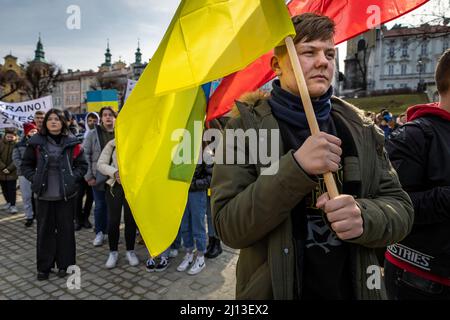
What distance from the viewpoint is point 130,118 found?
176 cm

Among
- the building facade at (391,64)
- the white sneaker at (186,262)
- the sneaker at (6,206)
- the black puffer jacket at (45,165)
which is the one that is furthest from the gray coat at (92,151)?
the building facade at (391,64)

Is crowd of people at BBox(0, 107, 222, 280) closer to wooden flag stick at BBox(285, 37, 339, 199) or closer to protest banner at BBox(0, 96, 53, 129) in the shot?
wooden flag stick at BBox(285, 37, 339, 199)

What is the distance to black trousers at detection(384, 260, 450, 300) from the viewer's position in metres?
1.91

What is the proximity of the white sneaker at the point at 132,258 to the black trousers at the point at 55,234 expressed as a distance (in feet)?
2.50

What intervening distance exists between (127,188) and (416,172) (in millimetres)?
1723

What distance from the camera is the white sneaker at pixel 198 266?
4.46 metres

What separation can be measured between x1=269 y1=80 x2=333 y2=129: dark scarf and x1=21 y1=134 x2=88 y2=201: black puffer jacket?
3789mm

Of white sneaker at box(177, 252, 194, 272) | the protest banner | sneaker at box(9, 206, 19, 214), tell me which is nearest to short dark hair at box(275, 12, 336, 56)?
white sneaker at box(177, 252, 194, 272)

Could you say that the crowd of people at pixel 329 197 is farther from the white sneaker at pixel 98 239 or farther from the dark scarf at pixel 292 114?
the white sneaker at pixel 98 239

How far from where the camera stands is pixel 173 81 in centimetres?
162

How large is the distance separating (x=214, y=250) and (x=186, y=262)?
618 mm

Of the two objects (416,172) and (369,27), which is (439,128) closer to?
(416,172)
